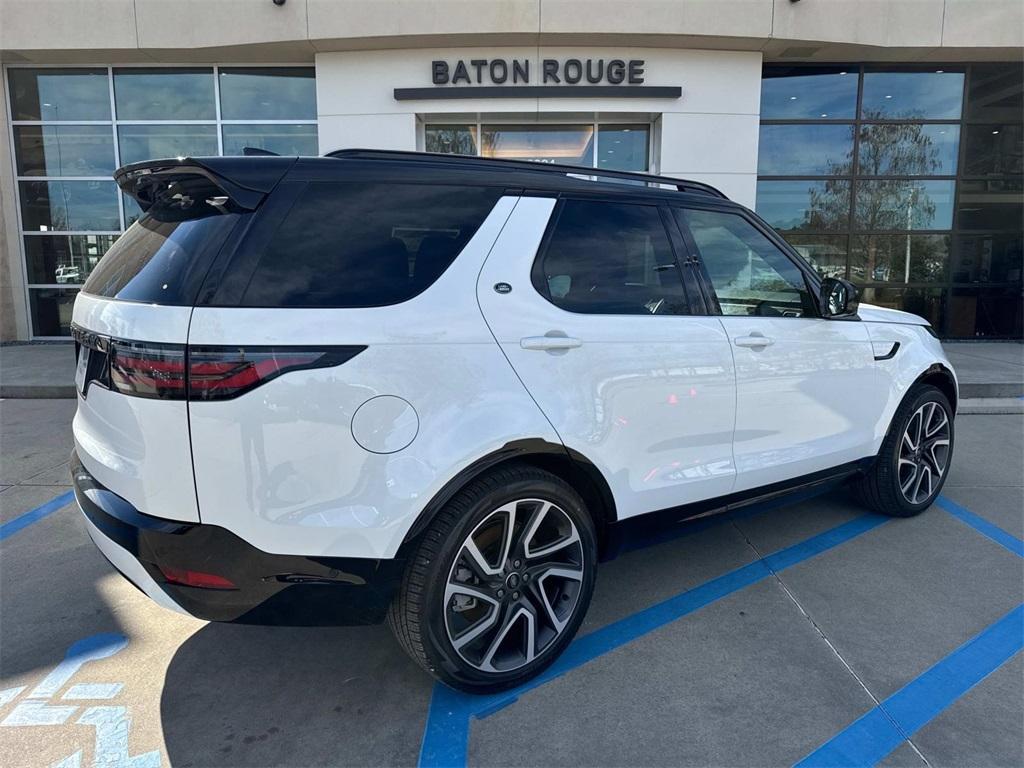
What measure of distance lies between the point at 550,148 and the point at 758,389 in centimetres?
855

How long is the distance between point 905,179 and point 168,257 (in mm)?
12438

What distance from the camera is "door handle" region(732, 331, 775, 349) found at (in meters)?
3.07

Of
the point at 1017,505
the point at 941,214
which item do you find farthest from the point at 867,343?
the point at 941,214

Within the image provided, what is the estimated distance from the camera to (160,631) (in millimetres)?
2971

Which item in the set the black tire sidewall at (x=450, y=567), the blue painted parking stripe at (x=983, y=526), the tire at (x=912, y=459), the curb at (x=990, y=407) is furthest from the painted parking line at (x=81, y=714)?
the curb at (x=990, y=407)

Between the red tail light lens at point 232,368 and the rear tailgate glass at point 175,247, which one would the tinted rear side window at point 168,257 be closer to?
the rear tailgate glass at point 175,247

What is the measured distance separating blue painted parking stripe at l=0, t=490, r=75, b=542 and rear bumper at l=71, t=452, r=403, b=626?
2504 millimetres

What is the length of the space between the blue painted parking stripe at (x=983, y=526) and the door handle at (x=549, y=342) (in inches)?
122

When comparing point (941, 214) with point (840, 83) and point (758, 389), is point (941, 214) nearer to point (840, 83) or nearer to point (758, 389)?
point (840, 83)

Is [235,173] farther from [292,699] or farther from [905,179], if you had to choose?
[905,179]

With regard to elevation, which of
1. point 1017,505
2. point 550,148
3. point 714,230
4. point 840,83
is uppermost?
point 840,83

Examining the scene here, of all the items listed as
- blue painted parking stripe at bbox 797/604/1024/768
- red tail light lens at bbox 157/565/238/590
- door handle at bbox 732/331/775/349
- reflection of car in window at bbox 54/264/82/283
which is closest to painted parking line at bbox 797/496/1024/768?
blue painted parking stripe at bbox 797/604/1024/768

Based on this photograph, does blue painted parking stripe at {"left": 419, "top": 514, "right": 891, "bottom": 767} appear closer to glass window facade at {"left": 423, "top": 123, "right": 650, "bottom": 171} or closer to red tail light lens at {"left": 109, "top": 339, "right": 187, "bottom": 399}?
red tail light lens at {"left": 109, "top": 339, "right": 187, "bottom": 399}

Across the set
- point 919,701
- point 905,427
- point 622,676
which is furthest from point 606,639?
point 905,427
